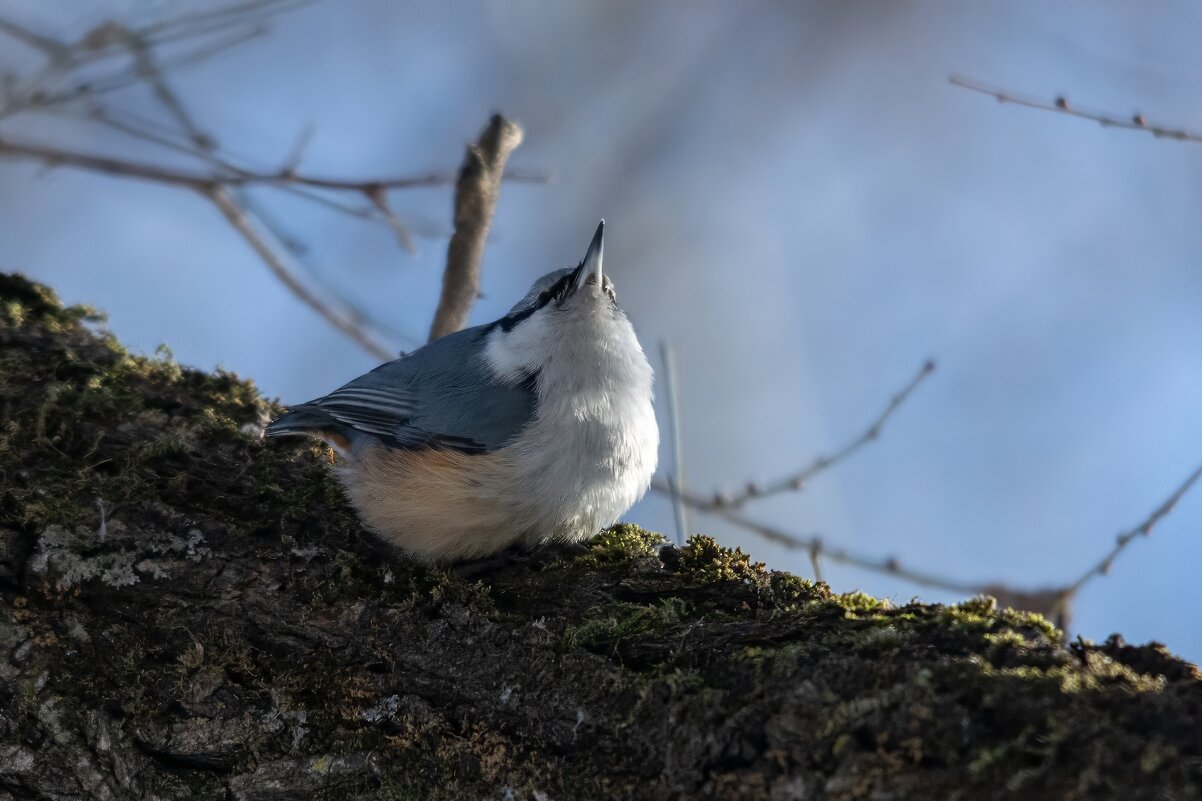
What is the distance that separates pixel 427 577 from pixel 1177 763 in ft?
4.86

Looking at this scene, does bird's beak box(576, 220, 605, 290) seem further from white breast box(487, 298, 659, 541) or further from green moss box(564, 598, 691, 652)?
green moss box(564, 598, 691, 652)

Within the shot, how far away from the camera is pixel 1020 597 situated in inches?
113

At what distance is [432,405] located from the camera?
269 centimetres

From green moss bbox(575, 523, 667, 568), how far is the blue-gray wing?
0.35m

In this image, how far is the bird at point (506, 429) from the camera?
2.42 m

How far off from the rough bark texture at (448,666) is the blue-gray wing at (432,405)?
0.17 m

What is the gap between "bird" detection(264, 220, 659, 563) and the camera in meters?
2.42

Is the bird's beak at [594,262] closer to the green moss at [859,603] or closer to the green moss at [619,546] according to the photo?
the green moss at [619,546]

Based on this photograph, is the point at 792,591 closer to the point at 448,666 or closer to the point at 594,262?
the point at 448,666

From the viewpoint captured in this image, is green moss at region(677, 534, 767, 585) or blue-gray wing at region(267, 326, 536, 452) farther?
blue-gray wing at region(267, 326, 536, 452)

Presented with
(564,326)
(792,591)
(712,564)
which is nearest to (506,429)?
(564,326)

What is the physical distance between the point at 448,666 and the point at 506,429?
76 centimetres

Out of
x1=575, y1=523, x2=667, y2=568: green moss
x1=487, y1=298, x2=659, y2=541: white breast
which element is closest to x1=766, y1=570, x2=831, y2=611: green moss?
x1=575, y1=523, x2=667, y2=568: green moss

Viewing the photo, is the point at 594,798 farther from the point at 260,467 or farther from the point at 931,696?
the point at 260,467
